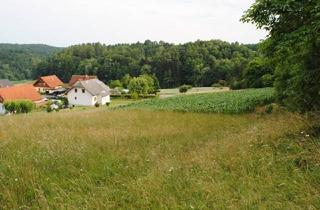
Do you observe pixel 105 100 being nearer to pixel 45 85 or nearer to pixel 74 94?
pixel 74 94

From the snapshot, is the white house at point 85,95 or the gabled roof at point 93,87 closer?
the gabled roof at point 93,87

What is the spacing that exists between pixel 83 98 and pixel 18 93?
13441 mm

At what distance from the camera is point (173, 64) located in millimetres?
111125

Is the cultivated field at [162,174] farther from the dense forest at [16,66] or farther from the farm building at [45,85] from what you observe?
the dense forest at [16,66]

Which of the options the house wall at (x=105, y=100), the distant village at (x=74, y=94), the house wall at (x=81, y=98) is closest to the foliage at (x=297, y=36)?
the distant village at (x=74, y=94)

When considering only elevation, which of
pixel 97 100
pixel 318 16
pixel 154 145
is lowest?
pixel 97 100

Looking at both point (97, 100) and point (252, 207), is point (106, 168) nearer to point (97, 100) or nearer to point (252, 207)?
point (252, 207)

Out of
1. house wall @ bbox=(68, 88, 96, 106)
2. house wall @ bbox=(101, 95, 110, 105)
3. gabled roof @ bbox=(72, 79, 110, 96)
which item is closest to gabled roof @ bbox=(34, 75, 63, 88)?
gabled roof @ bbox=(72, 79, 110, 96)

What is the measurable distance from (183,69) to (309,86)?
96.3 metres

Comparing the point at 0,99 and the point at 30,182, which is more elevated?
the point at 30,182

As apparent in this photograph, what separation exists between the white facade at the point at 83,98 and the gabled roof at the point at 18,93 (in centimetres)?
694

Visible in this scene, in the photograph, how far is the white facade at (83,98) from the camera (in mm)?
78000

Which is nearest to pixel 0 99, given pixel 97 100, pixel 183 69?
pixel 97 100

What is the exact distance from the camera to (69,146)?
7418 mm
